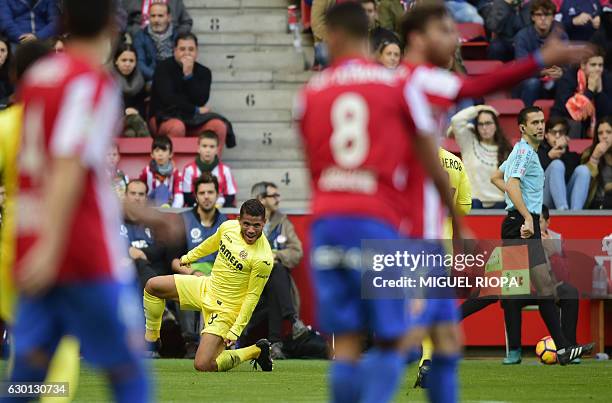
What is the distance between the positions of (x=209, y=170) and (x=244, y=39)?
398cm

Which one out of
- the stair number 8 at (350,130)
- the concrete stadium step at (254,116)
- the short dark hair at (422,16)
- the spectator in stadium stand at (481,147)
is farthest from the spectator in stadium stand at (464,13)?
the stair number 8 at (350,130)

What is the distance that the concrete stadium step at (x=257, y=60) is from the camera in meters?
19.1

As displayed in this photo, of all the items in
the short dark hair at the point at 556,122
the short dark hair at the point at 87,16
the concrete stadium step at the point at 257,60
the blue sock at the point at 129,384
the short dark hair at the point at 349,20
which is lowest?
the blue sock at the point at 129,384

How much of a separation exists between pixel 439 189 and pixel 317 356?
8.69 m

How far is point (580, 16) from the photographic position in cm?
1903

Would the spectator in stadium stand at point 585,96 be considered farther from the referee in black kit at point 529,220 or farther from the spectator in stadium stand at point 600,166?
the referee in black kit at point 529,220

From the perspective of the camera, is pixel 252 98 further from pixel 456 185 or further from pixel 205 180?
pixel 456 185

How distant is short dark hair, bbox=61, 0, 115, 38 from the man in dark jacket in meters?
11.4

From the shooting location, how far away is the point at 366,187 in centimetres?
615

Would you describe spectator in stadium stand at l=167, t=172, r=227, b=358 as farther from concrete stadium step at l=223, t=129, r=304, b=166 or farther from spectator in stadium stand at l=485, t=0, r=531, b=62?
spectator in stadium stand at l=485, t=0, r=531, b=62

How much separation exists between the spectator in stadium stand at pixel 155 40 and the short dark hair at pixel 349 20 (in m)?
11.3

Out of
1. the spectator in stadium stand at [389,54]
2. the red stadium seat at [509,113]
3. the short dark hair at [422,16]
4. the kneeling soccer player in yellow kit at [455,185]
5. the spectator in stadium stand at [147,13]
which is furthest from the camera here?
the spectator in stadium stand at [147,13]

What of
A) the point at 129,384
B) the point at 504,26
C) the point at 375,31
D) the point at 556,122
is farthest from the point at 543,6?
the point at 129,384

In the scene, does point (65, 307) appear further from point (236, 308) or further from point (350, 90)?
point (236, 308)
